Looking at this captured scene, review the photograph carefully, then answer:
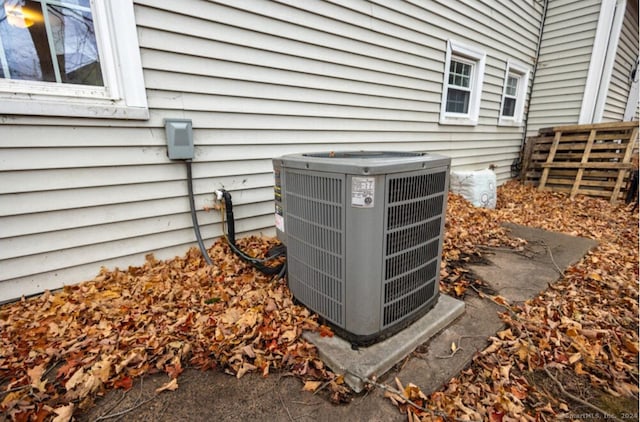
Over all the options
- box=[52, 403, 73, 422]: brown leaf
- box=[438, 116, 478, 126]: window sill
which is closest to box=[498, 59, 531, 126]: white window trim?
box=[438, 116, 478, 126]: window sill

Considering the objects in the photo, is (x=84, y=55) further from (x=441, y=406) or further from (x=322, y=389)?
(x=441, y=406)

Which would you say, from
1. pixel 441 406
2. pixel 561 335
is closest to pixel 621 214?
pixel 561 335

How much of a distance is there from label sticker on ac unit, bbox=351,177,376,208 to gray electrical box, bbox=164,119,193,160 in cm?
170

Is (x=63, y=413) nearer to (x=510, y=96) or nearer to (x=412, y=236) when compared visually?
(x=412, y=236)

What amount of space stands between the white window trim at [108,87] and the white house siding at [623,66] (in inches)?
390

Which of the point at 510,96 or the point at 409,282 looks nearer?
the point at 409,282

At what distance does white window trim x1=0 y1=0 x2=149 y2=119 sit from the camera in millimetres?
1939

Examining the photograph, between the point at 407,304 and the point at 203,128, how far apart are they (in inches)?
88.3

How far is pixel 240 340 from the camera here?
5.85 feet

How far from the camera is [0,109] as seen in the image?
182 centimetres

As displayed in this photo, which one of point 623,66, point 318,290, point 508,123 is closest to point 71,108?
point 318,290

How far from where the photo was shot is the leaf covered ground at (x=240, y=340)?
1.46 metres

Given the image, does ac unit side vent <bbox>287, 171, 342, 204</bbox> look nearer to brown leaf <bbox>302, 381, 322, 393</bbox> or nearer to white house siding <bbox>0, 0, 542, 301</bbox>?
brown leaf <bbox>302, 381, 322, 393</bbox>

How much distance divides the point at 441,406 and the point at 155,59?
9.94 ft
